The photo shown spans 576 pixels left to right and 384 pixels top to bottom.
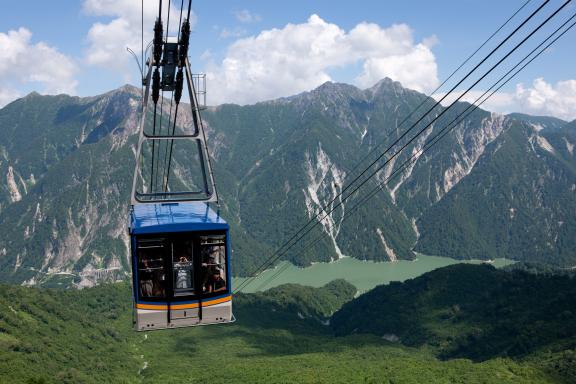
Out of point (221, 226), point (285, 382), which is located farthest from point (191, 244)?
point (285, 382)

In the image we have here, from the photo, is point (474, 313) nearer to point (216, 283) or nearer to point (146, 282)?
point (216, 283)

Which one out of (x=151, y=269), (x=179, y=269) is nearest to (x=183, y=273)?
(x=179, y=269)

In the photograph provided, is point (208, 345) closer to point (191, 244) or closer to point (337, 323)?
point (337, 323)

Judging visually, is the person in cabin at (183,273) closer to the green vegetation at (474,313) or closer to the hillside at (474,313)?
the green vegetation at (474,313)

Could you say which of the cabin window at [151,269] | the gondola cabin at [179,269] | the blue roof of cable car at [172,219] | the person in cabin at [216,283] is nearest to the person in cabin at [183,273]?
the gondola cabin at [179,269]

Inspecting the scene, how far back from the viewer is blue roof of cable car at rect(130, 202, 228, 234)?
63.6ft

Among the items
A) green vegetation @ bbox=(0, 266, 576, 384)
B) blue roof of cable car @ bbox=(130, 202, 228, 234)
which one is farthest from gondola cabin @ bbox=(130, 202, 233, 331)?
green vegetation @ bbox=(0, 266, 576, 384)

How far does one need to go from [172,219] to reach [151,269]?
196 cm

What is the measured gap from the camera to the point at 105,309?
167 m

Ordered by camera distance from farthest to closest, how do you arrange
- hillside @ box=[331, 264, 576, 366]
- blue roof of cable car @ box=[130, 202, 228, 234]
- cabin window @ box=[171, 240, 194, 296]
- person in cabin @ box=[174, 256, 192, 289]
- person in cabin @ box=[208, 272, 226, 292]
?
hillside @ box=[331, 264, 576, 366]
person in cabin @ box=[208, 272, 226, 292]
person in cabin @ box=[174, 256, 192, 289]
cabin window @ box=[171, 240, 194, 296]
blue roof of cable car @ box=[130, 202, 228, 234]

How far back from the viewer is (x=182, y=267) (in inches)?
787

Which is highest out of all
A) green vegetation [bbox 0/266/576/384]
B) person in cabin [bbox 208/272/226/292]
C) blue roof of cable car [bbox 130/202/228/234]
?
Result: blue roof of cable car [bbox 130/202/228/234]

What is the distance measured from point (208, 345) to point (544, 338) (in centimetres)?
7813

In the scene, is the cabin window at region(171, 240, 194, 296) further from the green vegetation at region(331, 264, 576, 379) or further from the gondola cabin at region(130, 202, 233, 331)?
the green vegetation at region(331, 264, 576, 379)
